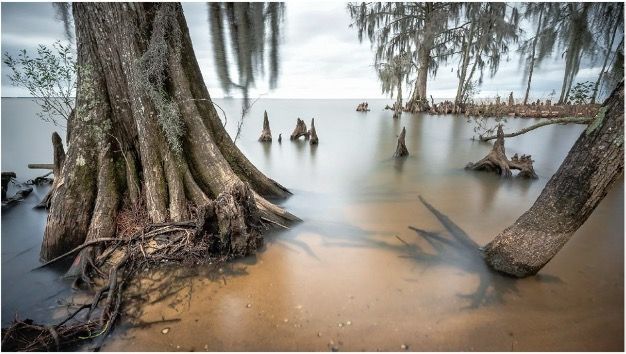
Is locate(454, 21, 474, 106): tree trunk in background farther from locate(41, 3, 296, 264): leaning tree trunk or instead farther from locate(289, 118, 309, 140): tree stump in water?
locate(41, 3, 296, 264): leaning tree trunk

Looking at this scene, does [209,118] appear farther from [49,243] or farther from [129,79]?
[49,243]

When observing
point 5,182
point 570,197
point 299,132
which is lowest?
point 5,182

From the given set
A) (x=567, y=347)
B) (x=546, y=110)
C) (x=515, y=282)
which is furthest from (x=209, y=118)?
(x=546, y=110)

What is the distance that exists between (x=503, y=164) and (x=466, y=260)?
486cm

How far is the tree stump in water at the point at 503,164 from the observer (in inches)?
267

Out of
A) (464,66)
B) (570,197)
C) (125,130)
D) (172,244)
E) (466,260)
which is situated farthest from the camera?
(464,66)

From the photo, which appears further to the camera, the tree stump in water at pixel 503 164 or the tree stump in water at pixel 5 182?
the tree stump in water at pixel 503 164

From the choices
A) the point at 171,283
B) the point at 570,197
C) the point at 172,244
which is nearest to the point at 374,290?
the point at 570,197

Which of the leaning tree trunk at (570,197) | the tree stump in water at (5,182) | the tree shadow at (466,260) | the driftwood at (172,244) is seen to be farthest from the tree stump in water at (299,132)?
the leaning tree trunk at (570,197)

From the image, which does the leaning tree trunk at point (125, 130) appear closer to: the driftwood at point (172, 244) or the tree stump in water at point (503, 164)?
the driftwood at point (172, 244)

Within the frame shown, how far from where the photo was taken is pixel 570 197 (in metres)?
2.33

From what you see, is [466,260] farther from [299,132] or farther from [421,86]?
[421,86]

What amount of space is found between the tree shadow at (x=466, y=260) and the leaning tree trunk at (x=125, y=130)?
2.32 meters

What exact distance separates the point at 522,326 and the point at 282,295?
193 centimetres
